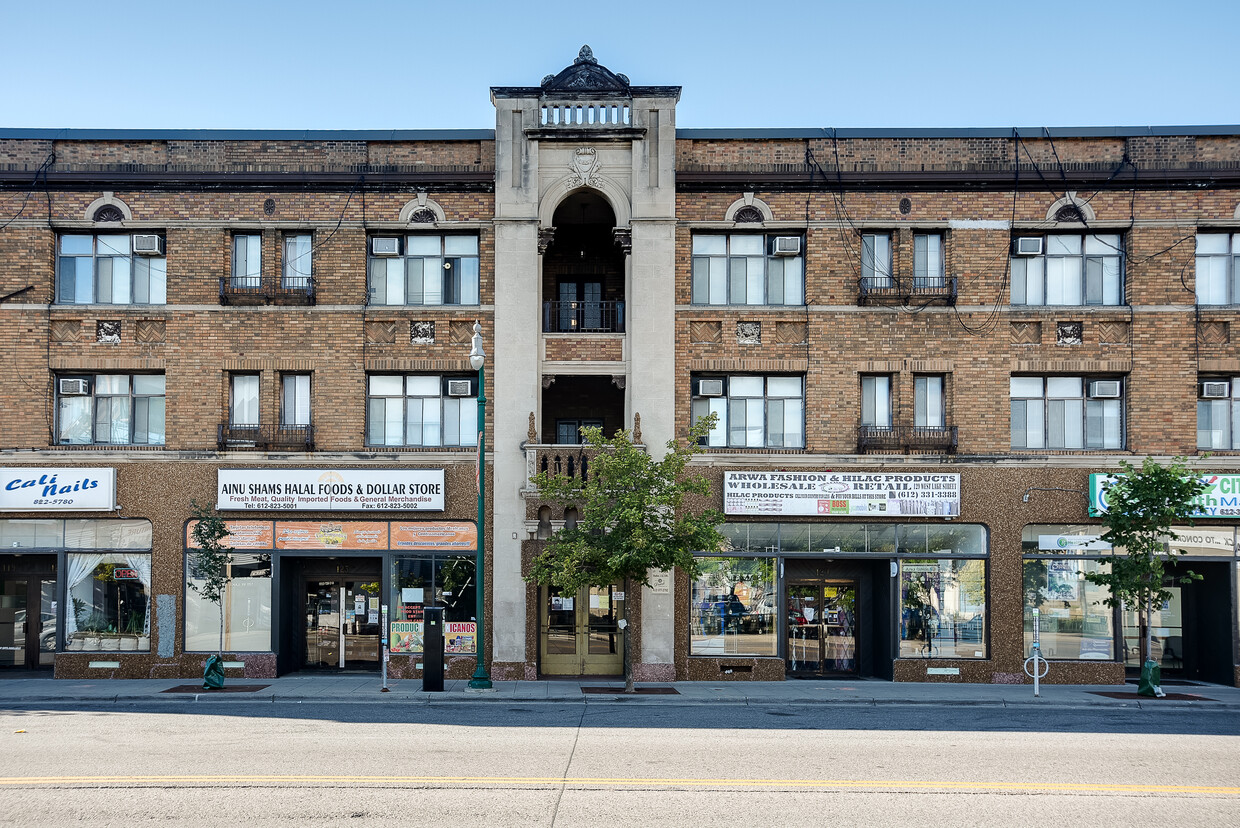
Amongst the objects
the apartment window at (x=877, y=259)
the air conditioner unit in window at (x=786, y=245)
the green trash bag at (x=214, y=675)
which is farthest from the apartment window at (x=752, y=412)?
the green trash bag at (x=214, y=675)

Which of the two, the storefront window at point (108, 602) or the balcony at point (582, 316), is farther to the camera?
the balcony at point (582, 316)

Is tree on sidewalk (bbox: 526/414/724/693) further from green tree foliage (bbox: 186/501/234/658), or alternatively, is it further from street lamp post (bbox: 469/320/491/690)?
green tree foliage (bbox: 186/501/234/658)

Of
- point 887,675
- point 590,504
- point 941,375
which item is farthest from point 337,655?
point 941,375

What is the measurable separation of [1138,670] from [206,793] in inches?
756

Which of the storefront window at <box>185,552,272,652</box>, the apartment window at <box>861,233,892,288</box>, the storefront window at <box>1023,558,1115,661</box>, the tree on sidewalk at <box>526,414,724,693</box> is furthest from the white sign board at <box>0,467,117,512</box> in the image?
the storefront window at <box>1023,558,1115,661</box>

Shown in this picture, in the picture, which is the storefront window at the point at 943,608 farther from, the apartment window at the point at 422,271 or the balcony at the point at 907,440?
the apartment window at the point at 422,271

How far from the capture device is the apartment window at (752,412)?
21.1m

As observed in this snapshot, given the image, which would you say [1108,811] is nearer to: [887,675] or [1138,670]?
[887,675]

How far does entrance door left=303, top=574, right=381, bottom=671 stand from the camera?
2122 centimetres

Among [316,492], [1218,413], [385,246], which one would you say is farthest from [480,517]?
[1218,413]

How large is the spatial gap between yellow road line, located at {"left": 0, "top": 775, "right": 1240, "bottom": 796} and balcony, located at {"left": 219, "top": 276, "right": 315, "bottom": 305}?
1202cm

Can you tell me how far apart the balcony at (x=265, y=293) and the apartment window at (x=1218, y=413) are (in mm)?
20001

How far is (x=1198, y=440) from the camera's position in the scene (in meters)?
21.0

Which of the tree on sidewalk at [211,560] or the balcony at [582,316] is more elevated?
the balcony at [582,316]
